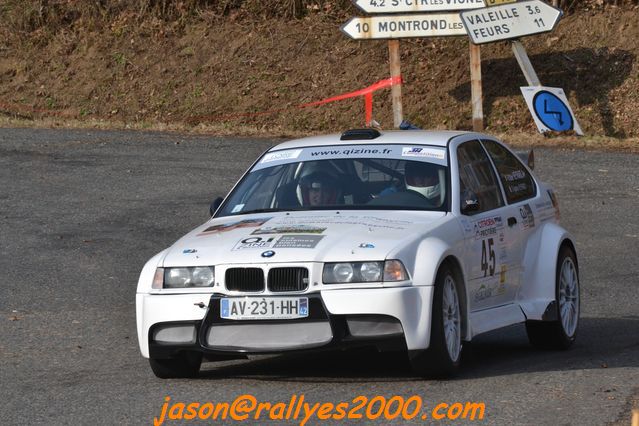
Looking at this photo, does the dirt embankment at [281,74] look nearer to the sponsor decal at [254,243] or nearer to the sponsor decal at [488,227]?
the sponsor decal at [488,227]

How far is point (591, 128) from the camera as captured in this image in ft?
81.0

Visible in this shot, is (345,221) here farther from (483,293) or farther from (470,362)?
(470,362)

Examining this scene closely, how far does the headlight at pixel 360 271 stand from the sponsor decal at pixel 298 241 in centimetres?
23

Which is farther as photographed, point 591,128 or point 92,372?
point 591,128

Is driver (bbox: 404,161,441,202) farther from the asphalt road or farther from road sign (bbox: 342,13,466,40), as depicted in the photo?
road sign (bbox: 342,13,466,40)

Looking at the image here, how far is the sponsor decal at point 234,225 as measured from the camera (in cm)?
846

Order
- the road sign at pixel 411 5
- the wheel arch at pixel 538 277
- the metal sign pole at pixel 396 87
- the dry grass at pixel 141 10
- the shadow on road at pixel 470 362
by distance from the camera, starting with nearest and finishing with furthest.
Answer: the shadow on road at pixel 470 362, the wheel arch at pixel 538 277, the road sign at pixel 411 5, the metal sign pole at pixel 396 87, the dry grass at pixel 141 10

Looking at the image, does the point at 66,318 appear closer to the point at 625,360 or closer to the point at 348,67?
the point at 625,360

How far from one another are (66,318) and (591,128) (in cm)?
1581

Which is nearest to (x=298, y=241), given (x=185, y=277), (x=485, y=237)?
(x=185, y=277)

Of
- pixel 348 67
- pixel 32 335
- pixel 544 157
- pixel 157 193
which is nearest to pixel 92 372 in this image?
pixel 32 335

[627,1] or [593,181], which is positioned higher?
[627,1]

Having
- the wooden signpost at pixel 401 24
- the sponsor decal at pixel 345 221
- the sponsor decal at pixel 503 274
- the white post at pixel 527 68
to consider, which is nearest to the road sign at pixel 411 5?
the wooden signpost at pixel 401 24

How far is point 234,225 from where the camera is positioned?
8586 millimetres
